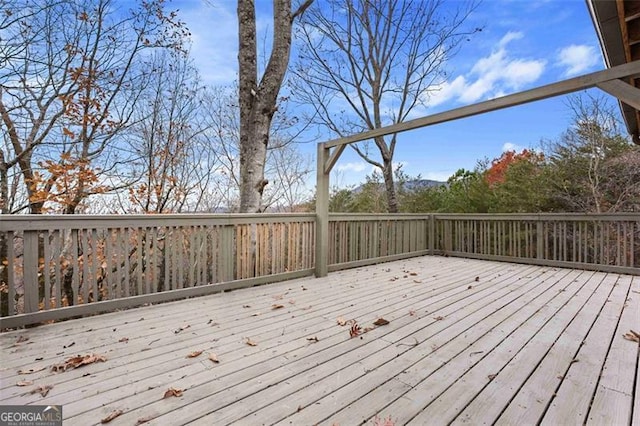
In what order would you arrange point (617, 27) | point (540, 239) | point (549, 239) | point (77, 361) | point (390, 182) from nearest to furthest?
point (77, 361)
point (617, 27)
point (540, 239)
point (549, 239)
point (390, 182)

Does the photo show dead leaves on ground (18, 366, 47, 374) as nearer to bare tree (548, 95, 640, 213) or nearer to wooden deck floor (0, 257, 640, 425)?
wooden deck floor (0, 257, 640, 425)

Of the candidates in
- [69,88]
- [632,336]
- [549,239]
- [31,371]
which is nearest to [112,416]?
[31,371]

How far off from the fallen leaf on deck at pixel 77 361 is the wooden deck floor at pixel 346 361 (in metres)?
0.04

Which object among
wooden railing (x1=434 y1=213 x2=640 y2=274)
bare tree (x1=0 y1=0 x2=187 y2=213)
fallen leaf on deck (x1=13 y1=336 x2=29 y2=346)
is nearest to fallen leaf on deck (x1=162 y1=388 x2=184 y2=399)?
fallen leaf on deck (x1=13 y1=336 x2=29 y2=346)

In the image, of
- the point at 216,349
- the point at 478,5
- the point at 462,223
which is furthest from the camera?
the point at 478,5

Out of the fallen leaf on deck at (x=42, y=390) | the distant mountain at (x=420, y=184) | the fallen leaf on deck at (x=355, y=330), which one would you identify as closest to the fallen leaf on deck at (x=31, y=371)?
the fallen leaf on deck at (x=42, y=390)

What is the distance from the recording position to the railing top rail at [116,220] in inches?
104

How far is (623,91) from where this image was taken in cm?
229

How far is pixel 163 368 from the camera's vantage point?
1.98 meters

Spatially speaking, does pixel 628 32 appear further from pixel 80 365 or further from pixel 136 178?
pixel 136 178

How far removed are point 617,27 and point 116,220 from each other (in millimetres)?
4545

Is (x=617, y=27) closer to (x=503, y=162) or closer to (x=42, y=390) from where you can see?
(x=42, y=390)

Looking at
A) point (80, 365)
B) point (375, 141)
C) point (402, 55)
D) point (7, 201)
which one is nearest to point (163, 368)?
point (80, 365)

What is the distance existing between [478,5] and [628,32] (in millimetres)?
6795
